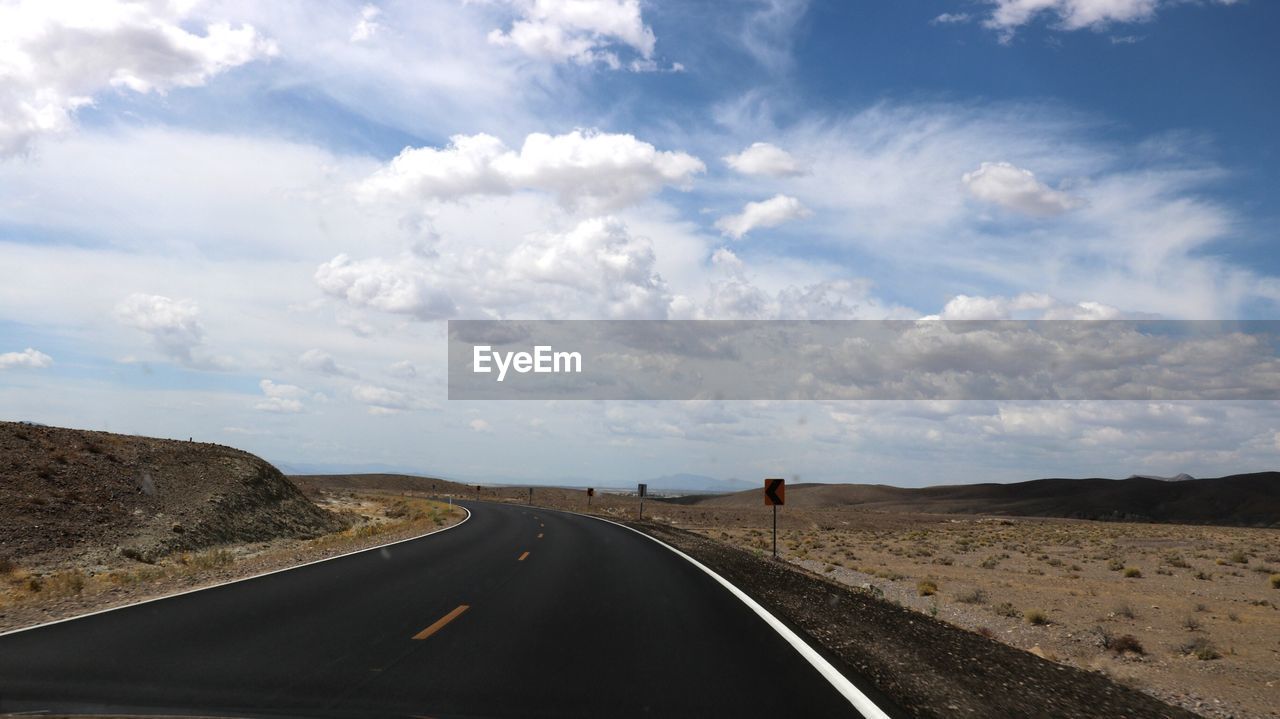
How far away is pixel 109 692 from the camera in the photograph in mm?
6672

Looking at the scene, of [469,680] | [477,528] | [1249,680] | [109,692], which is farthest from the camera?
[477,528]

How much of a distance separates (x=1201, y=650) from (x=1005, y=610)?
436 cm

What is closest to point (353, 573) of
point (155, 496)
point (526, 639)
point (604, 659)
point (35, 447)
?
point (526, 639)

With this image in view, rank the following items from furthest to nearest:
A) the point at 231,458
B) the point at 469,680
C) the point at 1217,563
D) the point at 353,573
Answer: the point at 231,458 → the point at 1217,563 → the point at 353,573 → the point at 469,680

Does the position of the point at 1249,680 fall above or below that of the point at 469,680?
below

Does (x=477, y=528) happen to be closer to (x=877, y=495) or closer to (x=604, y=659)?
(x=604, y=659)

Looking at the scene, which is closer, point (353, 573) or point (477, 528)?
point (353, 573)

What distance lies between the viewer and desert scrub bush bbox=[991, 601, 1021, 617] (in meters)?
16.7

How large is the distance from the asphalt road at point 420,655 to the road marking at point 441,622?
0.03 meters

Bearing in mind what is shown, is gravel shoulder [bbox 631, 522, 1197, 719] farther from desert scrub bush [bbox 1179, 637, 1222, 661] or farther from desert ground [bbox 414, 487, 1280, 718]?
desert scrub bush [bbox 1179, 637, 1222, 661]

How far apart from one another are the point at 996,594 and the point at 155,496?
95.9 ft

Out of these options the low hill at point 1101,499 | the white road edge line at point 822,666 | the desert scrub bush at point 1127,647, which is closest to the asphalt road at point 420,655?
the white road edge line at point 822,666

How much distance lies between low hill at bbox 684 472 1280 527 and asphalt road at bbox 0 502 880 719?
87974 millimetres

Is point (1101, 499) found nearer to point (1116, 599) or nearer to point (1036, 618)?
point (1116, 599)
